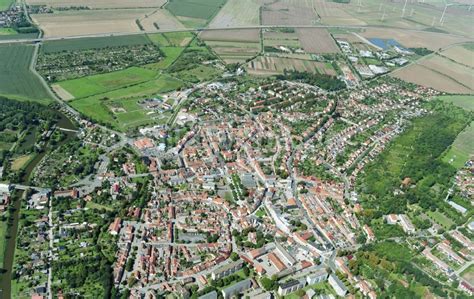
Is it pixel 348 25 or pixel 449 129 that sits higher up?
pixel 348 25

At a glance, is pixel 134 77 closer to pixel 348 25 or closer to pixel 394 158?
pixel 394 158

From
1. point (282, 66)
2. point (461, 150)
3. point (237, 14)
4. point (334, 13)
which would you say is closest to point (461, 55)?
point (334, 13)

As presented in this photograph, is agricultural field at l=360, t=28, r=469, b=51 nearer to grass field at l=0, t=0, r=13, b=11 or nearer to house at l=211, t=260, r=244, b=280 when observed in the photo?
house at l=211, t=260, r=244, b=280

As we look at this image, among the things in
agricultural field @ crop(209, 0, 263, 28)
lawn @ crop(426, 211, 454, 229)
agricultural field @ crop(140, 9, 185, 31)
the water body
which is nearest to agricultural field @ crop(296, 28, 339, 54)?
agricultural field @ crop(209, 0, 263, 28)

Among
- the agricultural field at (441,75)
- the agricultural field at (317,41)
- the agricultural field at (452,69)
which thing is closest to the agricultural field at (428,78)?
the agricultural field at (441,75)

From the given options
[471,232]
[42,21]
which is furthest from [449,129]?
[42,21]

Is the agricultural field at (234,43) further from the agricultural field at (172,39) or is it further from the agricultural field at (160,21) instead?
the agricultural field at (160,21)
